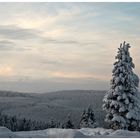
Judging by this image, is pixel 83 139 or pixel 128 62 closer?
pixel 83 139

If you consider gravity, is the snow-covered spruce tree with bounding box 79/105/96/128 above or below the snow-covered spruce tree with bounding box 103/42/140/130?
below

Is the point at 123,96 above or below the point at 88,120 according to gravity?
above

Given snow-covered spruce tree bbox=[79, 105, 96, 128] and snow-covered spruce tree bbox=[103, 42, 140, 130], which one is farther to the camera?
snow-covered spruce tree bbox=[79, 105, 96, 128]

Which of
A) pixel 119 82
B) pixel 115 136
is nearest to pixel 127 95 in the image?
pixel 119 82

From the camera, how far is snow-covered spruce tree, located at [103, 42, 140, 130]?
30172 millimetres

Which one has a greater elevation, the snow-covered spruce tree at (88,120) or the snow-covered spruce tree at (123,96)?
the snow-covered spruce tree at (123,96)

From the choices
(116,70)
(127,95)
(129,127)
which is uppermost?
(116,70)

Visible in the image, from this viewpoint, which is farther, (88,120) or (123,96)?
(88,120)

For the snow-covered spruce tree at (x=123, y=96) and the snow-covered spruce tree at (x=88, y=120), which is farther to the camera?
the snow-covered spruce tree at (x=88, y=120)

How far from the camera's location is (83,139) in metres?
13.9

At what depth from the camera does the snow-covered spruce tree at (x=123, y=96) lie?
3017 centimetres

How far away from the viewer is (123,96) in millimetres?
30297

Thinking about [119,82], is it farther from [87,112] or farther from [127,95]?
[87,112]

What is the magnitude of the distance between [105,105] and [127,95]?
1856 mm
